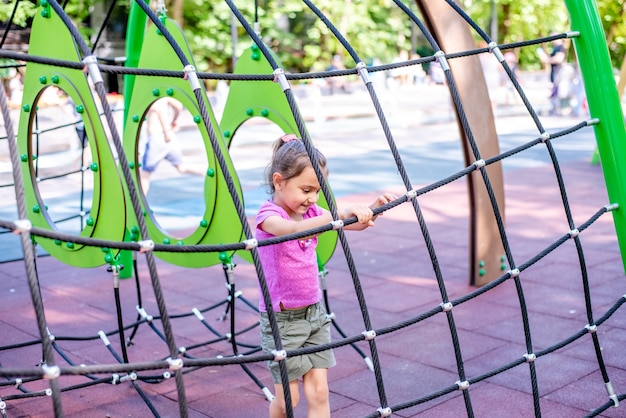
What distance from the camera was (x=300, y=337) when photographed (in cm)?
259

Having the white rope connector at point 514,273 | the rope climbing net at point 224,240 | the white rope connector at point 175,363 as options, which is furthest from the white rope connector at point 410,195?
the white rope connector at point 175,363

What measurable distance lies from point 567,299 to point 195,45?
2095cm

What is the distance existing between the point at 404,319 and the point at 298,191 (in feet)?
6.32

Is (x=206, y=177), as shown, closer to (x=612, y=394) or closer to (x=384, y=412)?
(x=384, y=412)

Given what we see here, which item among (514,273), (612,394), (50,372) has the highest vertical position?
(50,372)

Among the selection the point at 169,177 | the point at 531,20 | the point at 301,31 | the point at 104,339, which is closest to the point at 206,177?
the point at 104,339

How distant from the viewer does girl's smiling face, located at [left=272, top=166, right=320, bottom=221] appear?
2.50 meters

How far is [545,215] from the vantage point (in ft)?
22.6

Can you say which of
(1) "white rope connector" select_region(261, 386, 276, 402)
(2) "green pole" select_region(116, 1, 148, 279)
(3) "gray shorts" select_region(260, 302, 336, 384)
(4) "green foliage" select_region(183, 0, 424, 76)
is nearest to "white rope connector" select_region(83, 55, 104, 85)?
(3) "gray shorts" select_region(260, 302, 336, 384)

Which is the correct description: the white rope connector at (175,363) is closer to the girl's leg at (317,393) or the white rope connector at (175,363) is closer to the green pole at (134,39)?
the girl's leg at (317,393)

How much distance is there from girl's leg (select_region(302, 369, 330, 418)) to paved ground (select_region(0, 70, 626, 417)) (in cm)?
36

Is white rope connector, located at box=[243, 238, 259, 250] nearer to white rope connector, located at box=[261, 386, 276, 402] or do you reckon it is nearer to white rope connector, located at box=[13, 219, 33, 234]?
white rope connector, located at box=[13, 219, 33, 234]

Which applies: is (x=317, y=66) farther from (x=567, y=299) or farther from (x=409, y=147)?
(x=567, y=299)

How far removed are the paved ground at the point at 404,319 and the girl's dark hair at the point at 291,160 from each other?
1.84 feet
